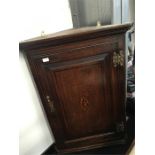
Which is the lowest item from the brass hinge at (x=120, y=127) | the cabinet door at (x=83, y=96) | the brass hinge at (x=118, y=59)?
the brass hinge at (x=120, y=127)

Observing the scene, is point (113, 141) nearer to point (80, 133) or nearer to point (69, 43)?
point (80, 133)

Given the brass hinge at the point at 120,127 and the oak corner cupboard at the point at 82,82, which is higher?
the oak corner cupboard at the point at 82,82

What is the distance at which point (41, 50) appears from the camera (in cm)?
104

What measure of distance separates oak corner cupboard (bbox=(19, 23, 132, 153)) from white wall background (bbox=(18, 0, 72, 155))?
5.6 inches

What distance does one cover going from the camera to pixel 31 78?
49.6 inches

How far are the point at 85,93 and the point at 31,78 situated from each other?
0.45 meters

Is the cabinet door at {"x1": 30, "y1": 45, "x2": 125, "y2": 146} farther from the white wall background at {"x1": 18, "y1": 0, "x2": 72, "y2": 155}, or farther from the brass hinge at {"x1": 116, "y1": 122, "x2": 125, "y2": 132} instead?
the white wall background at {"x1": 18, "y1": 0, "x2": 72, "y2": 155}

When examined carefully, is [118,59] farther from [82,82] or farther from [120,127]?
[120,127]

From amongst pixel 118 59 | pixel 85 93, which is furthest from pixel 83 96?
pixel 118 59

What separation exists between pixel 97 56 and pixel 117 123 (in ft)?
1.99

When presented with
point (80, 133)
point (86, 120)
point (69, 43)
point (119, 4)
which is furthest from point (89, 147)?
point (119, 4)

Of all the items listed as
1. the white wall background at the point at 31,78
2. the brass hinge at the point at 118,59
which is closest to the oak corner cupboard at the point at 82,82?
the brass hinge at the point at 118,59

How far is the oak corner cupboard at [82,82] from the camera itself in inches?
40.1

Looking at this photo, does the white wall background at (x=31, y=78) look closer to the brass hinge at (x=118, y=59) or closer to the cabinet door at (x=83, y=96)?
the cabinet door at (x=83, y=96)
